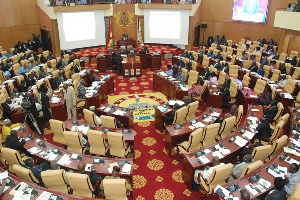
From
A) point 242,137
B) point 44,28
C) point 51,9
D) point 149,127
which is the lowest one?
point 149,127

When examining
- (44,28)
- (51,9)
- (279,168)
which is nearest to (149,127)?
(279,168)

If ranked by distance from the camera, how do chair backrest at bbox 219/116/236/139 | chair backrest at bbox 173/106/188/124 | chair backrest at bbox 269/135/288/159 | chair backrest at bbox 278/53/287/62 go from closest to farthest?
chair backrest at bbox 269/135/288/159
chair backrest at bbox 219/116/236/139
chair backrest at bbox 173/106/188/124
chair backrest at bbox 278/53/287/62

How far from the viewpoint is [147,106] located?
1089cm

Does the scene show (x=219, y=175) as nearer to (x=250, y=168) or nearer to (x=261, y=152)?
(x=250, y=168)

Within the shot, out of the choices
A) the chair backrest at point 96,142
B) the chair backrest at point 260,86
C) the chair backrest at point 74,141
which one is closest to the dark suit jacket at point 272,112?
the chair backrest at point 260,86

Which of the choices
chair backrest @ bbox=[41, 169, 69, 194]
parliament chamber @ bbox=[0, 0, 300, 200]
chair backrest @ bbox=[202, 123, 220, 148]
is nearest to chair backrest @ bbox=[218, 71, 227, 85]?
parliament chamber @ bbox=[0, 0, 300, 200]

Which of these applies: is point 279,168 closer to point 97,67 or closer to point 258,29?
point 97,67

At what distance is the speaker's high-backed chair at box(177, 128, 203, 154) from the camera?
22.8 feet

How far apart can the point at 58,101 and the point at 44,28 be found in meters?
11.5

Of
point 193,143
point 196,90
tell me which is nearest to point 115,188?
point 193,143

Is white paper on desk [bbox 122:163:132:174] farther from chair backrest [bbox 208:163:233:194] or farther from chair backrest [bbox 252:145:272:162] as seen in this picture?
chair backrest [bbox 252:145:272:162]

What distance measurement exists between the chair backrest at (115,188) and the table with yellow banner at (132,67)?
933 centimetres

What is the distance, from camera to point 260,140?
7715 mm

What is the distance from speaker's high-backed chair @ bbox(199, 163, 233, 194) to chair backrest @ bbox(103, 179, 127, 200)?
181 cm
